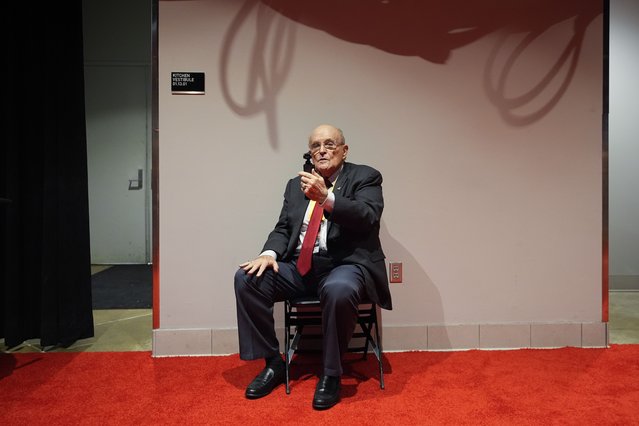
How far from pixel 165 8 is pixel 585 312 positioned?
2.99 m

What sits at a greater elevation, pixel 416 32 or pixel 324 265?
pixel 416 32

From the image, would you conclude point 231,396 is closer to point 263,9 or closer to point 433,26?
point 263,9

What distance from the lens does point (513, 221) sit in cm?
258

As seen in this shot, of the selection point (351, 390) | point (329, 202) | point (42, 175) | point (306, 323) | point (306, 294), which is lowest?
point (351, 390)

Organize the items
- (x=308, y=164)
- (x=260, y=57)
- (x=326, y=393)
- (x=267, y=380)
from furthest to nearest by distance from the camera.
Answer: (x=260, y=57), (x=308, y=164), (x=267, y=380), (x=326, y=393)

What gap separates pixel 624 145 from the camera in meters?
3.93

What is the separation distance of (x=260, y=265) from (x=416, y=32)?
63.3 inches

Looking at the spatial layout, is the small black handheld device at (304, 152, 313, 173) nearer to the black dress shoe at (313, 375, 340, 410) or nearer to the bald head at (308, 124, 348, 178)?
the bald head at (308, 124, 348, 178)

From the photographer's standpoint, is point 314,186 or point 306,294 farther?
point 306,294

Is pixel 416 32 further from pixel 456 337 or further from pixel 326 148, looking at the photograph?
pixel 456 337

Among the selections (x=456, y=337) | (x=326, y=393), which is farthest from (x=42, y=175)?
(x=456, y=337)

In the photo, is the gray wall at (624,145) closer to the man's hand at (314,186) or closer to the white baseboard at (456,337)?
the white baseboard at (456,337)

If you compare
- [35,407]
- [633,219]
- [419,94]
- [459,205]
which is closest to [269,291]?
[35,407]

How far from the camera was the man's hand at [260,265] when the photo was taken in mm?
1965
